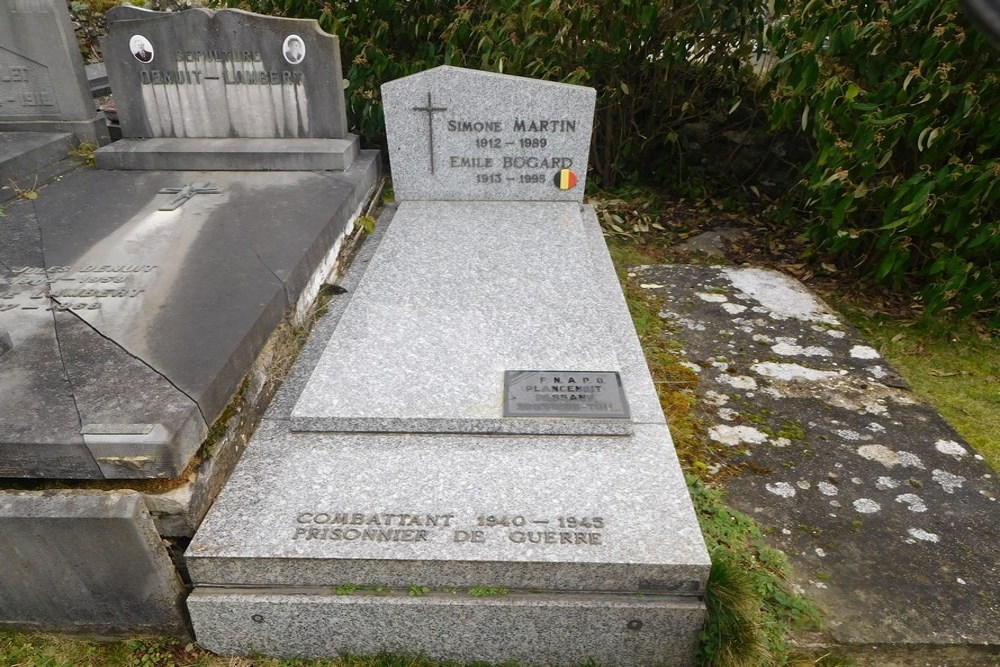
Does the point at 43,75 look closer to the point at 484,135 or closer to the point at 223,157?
the point at 223,157

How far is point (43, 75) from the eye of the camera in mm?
4207

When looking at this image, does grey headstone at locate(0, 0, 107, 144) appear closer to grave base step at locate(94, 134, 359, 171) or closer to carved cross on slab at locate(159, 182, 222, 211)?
grave base step at locate(94, 134, 359, 171)

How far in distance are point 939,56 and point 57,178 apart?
495 cm

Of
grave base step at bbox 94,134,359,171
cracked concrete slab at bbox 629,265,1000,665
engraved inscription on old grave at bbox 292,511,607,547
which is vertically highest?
grave base step at bbox 94,134,359,171

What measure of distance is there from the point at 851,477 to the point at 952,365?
1.46m

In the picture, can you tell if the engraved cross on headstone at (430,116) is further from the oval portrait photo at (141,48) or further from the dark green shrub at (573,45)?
the oval portrait photo at (141,48)

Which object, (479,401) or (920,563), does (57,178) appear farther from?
(920,563)

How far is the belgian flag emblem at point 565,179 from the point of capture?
420 cm

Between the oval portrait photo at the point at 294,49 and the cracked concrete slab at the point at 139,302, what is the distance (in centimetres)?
75

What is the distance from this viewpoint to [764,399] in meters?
2.89

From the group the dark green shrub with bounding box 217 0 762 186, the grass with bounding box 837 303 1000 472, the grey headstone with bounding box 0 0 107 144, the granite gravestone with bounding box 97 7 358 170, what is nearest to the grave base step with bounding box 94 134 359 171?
the granite gravestone with bounding box 97 7 358 170

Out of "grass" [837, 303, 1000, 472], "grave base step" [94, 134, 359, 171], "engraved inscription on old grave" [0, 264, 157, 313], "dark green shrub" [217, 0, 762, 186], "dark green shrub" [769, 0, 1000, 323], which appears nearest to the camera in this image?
"engraved inscription on old grave" [0, 264, 157, 313]

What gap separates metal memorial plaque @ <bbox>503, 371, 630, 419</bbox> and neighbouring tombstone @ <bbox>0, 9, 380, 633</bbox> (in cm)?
96

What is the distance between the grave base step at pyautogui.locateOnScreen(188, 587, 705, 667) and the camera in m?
1.80
